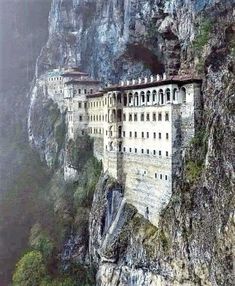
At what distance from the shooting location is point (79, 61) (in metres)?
91.1

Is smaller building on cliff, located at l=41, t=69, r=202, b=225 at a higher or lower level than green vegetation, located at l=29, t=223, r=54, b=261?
higher

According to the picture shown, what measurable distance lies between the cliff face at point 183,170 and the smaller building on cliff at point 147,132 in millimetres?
1723

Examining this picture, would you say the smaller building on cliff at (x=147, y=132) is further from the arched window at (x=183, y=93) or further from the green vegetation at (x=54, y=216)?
the green vegetation at (x=54, y=216)

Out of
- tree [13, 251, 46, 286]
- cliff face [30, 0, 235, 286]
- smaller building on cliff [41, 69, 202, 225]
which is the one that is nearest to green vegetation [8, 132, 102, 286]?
tree [13, 251, 46, 286]

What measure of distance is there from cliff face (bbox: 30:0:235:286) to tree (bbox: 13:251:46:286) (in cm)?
809

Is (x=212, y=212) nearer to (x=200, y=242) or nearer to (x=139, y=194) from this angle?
(x=200, y=242)

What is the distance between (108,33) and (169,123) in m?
35.2

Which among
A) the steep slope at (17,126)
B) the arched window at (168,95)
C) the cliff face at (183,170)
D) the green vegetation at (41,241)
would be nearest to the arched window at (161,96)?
the arched window at (168,95)

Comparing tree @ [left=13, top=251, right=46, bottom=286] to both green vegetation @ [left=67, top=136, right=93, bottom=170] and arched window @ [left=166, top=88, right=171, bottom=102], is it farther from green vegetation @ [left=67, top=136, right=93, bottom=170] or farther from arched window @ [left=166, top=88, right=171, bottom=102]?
arched window @ [left=166, top=88, right=171, bottom=102]

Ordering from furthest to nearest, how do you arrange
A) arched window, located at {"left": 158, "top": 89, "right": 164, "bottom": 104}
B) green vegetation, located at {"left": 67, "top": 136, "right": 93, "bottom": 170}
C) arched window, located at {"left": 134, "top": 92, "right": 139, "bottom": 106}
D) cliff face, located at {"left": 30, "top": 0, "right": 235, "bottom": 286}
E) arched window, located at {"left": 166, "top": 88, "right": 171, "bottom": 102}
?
green vegetation, located at {"left": 67, "top": 136, "right": 93, "bottom": 170} → arched window, located at {"left": 134, "top": 92, "right": 139, "bottom": 106} → arched window, located at {"left": 158, "top": 89, "right": 164, "bottom": 104} → arched window, located at {"left": 166, "top": 88, "right": 171, "bottom": 102} → cliff face, located at {"left": 30, "top": 0, "right": 235, "bottom": 286}

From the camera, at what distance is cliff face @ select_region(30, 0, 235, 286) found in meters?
41.5

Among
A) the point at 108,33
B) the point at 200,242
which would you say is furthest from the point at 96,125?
the point at 200,242

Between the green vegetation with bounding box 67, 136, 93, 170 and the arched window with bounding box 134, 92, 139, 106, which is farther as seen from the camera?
the green vegetation with bounding box 67, 136, 93, 170

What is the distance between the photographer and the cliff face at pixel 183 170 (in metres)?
41.5
